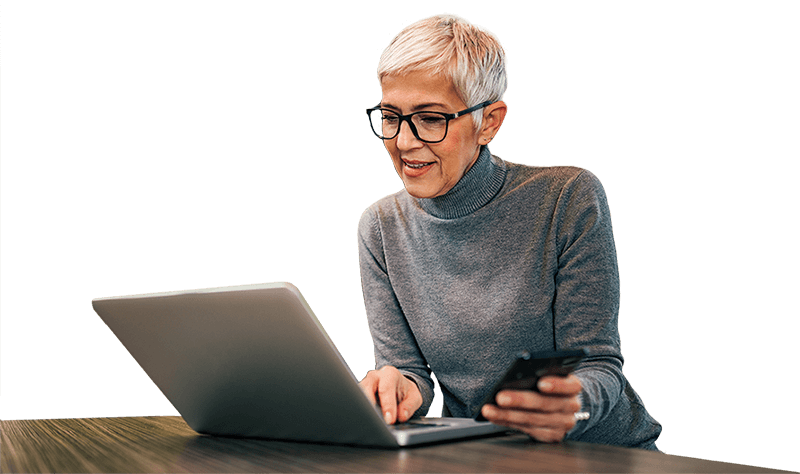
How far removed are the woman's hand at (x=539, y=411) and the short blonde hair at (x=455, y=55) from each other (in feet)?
2.75

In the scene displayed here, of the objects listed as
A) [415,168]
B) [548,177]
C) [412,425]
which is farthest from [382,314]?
[412,425]

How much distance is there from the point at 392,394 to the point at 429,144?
26.0 inches

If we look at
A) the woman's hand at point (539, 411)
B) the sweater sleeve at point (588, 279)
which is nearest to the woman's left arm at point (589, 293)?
the sweater sleeve at point (588, 279)

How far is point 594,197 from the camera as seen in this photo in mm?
1612

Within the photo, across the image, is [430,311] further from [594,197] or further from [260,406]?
[260,406]

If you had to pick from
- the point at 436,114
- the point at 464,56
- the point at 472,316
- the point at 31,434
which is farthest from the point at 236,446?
the point at 464,56

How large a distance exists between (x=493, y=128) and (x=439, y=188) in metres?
0.22

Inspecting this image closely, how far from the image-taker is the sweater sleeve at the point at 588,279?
145cm

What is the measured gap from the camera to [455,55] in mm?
1623

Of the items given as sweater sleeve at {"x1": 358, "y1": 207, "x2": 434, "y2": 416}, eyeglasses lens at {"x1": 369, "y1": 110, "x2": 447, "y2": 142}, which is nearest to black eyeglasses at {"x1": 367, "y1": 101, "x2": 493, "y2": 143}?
eyeglasses lens at {"x1": 369, "y1": 110, "x2": 447, "y2": 142}

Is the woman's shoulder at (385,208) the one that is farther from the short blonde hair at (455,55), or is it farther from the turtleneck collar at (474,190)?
the short blonde hair at (455,55)

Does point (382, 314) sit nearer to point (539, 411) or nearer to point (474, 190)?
point (474, 190)

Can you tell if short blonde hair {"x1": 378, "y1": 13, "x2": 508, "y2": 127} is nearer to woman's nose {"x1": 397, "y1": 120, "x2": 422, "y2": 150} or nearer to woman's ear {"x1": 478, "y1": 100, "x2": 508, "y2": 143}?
woman's ear {"x1": 478, "y1": 100, "x2": 508, "y2": 143}

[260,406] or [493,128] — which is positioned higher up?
[493,128]
